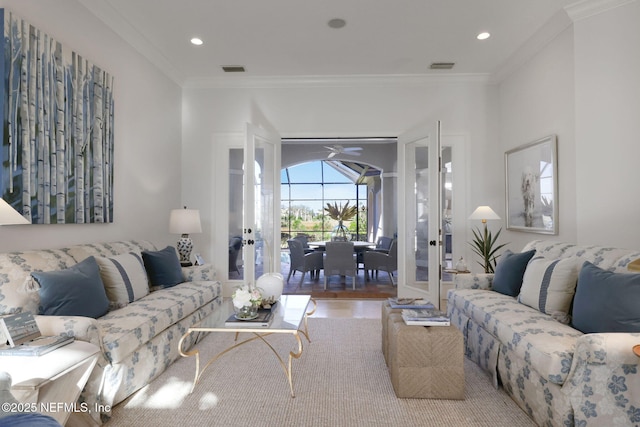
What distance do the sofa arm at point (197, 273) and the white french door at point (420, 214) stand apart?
2.59 metres

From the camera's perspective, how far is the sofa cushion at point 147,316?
7.15 ft

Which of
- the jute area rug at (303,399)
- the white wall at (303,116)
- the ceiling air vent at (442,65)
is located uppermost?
the ceiling air vent at (442,65)

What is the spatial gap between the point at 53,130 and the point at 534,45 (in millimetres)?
4793

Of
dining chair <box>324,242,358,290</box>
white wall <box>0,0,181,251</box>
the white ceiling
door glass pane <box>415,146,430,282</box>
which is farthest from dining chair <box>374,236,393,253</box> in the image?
white wall <box>0,0,181,251</box>

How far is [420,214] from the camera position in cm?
488

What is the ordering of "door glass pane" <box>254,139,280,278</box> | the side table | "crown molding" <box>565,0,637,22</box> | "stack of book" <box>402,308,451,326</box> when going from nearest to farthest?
1. the side table
2. "stack of book" <box>402,308,451,326</box>
3. "crown molding" <box>565,0,637,22</box>
4. "door glass pane" <box>254,139,280,278</box>

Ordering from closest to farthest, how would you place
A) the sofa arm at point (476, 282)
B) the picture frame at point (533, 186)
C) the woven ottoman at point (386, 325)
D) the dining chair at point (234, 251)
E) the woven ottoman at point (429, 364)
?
the woven ottoman at point (429, 364)
the woven ottoman at point (386, 325)
the sofa arm at point (476, 282)
the picture frame at point (533, 186)
the dining chair at point (234, 251)

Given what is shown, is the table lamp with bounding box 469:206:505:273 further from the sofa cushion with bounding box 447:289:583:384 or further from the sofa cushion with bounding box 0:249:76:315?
the sofa cushion with bounding box 0:249:76:315

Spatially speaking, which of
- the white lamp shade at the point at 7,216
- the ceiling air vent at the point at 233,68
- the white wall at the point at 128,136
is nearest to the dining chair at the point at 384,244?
the white wall at the point at 128,136

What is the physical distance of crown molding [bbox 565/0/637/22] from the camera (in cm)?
323

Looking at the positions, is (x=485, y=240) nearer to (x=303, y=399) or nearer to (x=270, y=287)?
(x=270, y=287)

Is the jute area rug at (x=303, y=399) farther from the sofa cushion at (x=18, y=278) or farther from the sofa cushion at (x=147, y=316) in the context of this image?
the sofa cushion at (x=18, y=278)

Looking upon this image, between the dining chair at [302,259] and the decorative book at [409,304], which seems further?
the dining chair at [302,259]

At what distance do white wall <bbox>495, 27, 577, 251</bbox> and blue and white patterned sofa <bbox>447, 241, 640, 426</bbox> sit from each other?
1.03m
